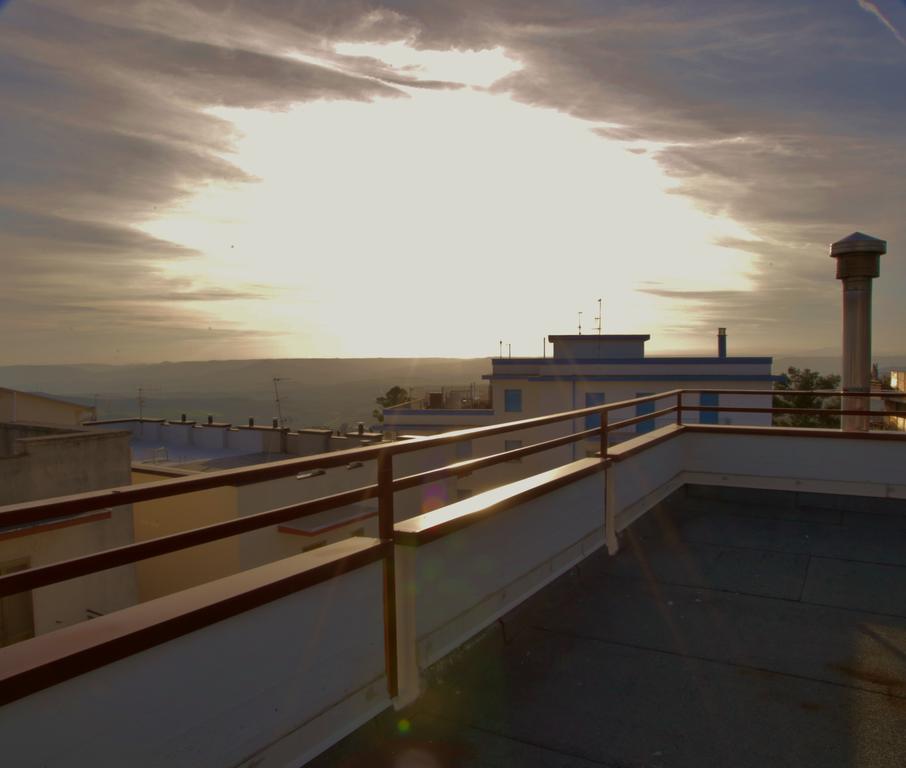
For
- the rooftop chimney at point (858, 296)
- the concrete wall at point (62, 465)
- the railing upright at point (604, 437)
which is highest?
the rooftop chimney at point (858, 296)

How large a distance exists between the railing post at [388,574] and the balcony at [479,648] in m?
0.01

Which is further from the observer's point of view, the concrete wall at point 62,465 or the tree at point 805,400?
the tree at point 805,400

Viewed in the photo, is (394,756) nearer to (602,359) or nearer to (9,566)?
(9,566)

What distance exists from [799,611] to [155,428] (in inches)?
1443

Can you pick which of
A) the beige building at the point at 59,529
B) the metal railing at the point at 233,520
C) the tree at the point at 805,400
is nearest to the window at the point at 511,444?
the tree at the point at 805,400

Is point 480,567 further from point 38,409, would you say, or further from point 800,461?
point 38,409

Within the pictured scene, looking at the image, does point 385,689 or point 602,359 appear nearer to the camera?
point 385,689

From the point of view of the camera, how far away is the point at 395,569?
3801 mm

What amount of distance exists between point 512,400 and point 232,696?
40.0 meters

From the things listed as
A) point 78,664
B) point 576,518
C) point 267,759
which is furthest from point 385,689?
point 576,518

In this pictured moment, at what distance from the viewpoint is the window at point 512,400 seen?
42406mm

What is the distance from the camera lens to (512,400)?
42.6 m

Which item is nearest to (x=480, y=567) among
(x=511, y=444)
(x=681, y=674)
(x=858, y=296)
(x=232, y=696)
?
(x=681, y=674)

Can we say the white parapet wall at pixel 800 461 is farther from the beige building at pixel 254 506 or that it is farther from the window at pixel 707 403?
the window at pixel 707 403
